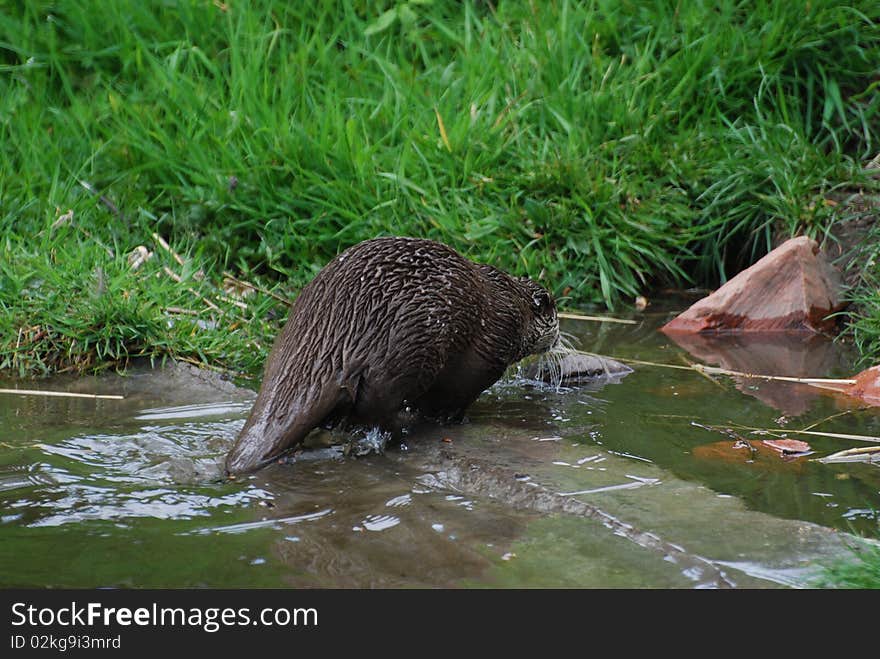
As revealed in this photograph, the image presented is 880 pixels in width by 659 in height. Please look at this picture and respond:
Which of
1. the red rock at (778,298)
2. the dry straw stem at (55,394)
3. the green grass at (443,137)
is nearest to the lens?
the dry straw stem at (55,394)

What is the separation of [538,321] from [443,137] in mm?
1479

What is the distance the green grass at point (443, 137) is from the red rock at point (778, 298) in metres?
0.29

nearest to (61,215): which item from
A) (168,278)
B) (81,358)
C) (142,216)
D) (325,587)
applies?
(142,216)

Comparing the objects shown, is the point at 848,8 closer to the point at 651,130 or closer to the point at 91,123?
the point at 651,130

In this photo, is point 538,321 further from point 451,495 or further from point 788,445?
point 451,495

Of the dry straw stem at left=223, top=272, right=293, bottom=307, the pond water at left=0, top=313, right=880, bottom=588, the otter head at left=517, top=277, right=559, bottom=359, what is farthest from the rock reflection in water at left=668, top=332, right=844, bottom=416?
the dry straw stem at left=223, top=272, right=293, bottom=307

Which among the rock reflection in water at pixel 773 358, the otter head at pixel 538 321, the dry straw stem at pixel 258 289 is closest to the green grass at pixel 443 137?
the dry straw stem at pixel 258 289

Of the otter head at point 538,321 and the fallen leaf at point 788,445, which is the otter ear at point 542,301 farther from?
the fallen leaf at point 788,445

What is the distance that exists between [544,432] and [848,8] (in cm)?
292

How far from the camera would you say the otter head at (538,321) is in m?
3.73

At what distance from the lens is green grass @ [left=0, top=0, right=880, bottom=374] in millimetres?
4707

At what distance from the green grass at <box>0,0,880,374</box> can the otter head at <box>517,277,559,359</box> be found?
0.91 meters

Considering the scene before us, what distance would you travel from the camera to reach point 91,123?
516 centimetres
